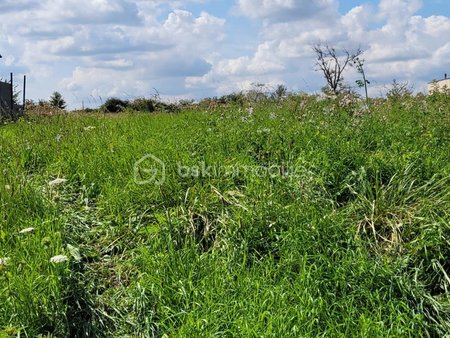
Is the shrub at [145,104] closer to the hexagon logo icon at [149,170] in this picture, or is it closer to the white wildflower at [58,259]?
the hexagon logo icon at [149,170]

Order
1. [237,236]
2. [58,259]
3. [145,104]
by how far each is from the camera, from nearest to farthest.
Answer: [58,259] → [237,236] → [145,104]

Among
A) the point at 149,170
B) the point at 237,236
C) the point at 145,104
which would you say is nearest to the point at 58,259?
the point at 237,236

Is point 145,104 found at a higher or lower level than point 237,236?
higher

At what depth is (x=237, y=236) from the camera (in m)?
3.69

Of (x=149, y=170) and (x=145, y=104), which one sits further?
(x=145, y=104)

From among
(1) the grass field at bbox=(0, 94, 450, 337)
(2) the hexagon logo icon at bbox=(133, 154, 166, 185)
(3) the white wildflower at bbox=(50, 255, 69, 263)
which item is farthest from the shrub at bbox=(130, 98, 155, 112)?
(3) the white wildflower at bbox=(50, 255, 69, 263)

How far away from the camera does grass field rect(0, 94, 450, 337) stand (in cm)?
299

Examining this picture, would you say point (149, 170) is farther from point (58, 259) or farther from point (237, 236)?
point (58, 259)

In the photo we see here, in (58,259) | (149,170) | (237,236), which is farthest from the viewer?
(149,170)

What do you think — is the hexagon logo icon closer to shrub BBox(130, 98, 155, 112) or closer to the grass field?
the grass field

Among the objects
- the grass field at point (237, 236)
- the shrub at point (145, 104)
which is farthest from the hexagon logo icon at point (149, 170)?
the shrub at point (145, 104)

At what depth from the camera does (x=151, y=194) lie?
431 cm

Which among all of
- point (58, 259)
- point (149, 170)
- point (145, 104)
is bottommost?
point (58, 259)

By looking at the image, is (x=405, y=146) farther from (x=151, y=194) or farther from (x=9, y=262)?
(x=9, y=262)
